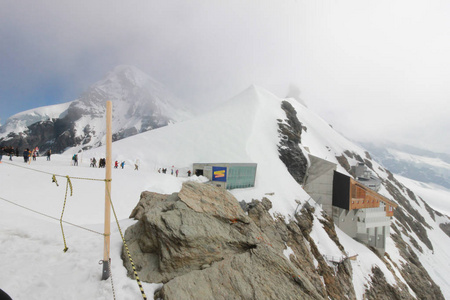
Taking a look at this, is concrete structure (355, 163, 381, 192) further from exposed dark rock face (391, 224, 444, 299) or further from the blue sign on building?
the blue sign on building

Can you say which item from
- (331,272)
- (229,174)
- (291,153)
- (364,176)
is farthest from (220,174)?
(364,176)

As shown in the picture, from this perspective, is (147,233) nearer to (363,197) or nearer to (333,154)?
(363,197)

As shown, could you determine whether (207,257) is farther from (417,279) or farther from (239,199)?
(417,279)

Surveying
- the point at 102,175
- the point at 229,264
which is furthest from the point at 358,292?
the point at 102,175

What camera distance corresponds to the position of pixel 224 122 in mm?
67000

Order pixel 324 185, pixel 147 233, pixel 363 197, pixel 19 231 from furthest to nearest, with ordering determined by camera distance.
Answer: pixel 324 185
pixel 363 197
pixel 19 231
pixel 147 233

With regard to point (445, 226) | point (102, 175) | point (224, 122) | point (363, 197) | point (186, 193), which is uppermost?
point (224, 122)

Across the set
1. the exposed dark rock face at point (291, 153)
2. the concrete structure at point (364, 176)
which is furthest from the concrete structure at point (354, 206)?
the concrete structure at point (364, 176)

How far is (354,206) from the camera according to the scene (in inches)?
1607

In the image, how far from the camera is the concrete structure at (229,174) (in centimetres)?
3344

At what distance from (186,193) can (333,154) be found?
94.0m

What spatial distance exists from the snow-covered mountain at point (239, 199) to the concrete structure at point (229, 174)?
2.11 m

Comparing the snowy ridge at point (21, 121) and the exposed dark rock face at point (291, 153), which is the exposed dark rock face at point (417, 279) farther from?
the snowy ridge at point (21, 121)

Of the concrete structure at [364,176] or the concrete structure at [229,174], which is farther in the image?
the concrete structure at [364,176]
